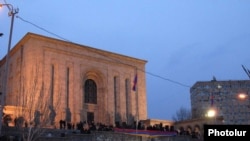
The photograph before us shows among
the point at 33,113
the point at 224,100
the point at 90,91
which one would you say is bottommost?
the point at 33,113

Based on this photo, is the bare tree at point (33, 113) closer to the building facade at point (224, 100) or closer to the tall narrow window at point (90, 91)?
the tall narrow window at point (90, 91)

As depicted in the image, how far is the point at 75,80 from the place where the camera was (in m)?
40.3

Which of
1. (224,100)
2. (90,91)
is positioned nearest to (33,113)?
(90,91)

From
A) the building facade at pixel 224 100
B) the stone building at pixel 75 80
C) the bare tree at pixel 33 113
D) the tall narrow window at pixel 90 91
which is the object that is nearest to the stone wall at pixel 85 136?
the bare tree at pixel 33 113

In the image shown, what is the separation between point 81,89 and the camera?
40906 millimetres

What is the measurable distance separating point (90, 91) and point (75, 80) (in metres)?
3.09

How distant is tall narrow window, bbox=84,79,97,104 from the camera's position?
42281mm

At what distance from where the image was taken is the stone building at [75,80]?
37750mm

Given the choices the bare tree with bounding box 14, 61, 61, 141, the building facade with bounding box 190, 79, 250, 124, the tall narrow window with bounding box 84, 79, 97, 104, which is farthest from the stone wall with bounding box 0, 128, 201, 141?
the building facade with bounding box 190, 79, 250, 124

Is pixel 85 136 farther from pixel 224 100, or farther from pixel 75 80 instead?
pixel 224 100

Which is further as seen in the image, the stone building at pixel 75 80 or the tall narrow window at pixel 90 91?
the tall narrow window at pixel 90 91

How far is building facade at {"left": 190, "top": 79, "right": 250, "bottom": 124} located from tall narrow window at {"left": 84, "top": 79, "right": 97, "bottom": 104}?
3700cm

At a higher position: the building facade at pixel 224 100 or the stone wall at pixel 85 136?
the building facade at pixel 224 100

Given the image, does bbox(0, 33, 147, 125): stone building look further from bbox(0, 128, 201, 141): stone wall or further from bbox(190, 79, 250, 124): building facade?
bbox(190, 79, 250, 124): building facade
